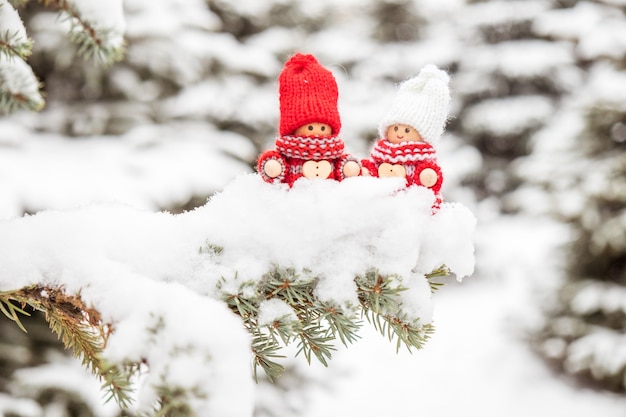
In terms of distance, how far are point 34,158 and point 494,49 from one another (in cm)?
602

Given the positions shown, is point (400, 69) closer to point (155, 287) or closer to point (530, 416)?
point (530, 416)

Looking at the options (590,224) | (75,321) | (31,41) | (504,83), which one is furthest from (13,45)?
(504,83)

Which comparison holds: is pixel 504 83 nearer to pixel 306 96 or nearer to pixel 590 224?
pixel 590 224

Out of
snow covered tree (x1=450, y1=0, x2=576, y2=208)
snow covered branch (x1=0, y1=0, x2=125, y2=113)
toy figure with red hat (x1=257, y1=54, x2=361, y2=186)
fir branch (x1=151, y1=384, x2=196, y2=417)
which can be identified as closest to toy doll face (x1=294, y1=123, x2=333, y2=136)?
toy figure with red hat (x1=257, y1=54, x2=361, y2=186)

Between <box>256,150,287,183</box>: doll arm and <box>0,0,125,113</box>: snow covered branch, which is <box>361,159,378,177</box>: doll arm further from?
<box>0,0,125,113</box>: snow covered branch

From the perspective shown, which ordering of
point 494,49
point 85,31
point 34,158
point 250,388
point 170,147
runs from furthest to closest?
point 494,49 → point 170,147 → point 34,158 → point 85,31 → point 250,388

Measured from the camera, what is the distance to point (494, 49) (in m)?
7.03

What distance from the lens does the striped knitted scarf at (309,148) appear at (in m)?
0.91

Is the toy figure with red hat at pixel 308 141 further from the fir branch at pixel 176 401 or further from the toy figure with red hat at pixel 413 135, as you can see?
the fir branch at pixel 176 401

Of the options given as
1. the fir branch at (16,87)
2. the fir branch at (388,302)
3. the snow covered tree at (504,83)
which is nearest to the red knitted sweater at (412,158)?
the fir branch at (388,302)

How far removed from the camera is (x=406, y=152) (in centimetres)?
94

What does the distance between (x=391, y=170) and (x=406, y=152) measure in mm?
41

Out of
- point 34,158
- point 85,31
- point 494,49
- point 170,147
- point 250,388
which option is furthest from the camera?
point 494,49

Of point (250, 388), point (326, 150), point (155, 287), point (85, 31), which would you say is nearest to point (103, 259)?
point (155, 287)
